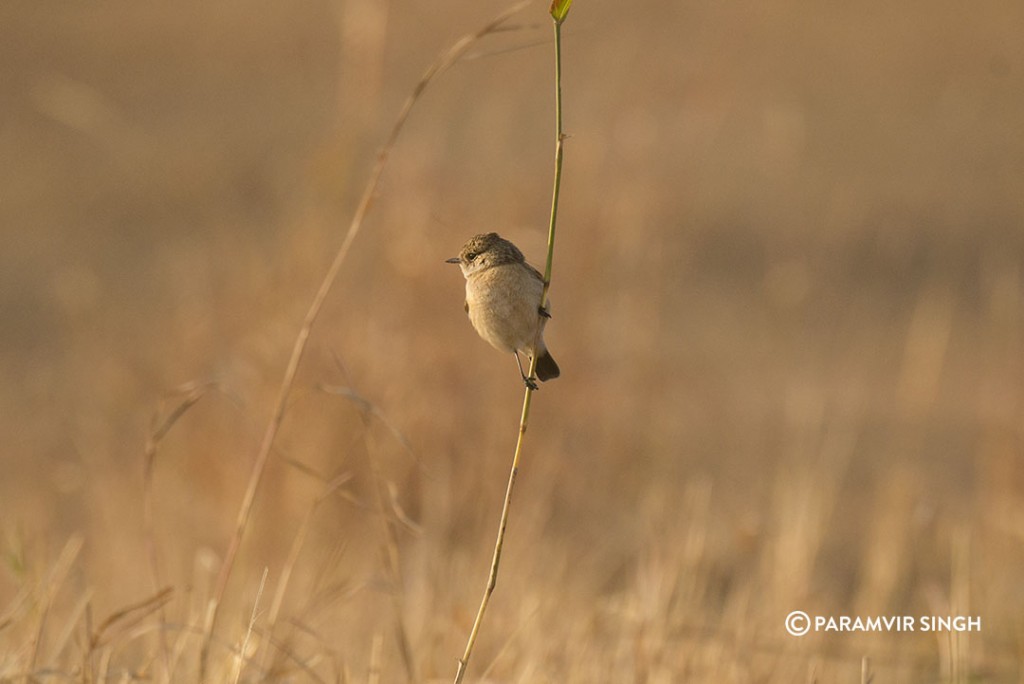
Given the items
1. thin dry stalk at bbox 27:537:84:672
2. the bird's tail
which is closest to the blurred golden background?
thin dry stalk at bbox 27:537:84:672

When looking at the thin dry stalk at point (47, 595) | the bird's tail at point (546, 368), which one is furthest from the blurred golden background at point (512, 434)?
the bird's tail at point (546, 368)

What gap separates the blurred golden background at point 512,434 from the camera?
11.3 ft

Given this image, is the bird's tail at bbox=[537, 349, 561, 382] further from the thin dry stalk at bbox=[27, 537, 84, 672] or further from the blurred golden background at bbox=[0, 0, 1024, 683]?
the thin dry stalk at bbox=[27, 537, 84, 672]

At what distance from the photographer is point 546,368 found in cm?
182

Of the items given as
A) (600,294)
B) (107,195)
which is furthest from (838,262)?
(107,195)

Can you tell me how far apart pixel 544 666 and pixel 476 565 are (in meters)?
1.37

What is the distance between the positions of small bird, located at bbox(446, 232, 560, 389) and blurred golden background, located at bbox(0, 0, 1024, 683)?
0.35 metres

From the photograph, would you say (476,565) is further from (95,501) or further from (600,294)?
(95,501)

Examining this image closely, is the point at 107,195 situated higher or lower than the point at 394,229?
lower

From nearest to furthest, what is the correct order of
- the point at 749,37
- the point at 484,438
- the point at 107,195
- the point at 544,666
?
the point at 544,666, the point at 484,438, the point at 749,37, the point at 107,195

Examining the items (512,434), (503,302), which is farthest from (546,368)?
(512,434)

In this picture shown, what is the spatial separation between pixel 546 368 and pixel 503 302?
0.44 feet

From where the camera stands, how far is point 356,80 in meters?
4.47

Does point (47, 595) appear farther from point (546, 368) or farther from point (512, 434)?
point (512, 434)
